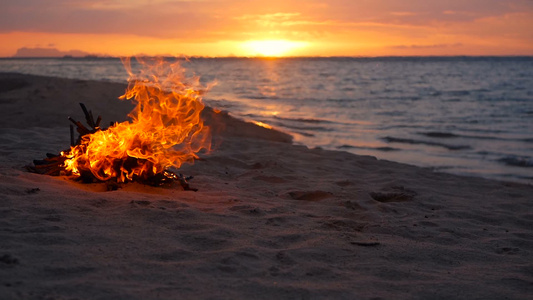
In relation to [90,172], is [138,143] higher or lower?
higher

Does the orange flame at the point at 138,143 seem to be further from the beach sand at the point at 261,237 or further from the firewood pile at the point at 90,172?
the beach sand at the point at 261,237

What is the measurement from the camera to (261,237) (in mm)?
4211

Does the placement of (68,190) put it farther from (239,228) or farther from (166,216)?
(239,228)

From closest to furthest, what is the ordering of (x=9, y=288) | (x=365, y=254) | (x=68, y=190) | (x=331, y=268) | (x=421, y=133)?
(x=9, y=288), (x=331, y=268), (x=365, y=254), (x=68, y=190), (x=421, y=133)

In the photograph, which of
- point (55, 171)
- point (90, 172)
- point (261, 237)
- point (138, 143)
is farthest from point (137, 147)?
point (261, 237)

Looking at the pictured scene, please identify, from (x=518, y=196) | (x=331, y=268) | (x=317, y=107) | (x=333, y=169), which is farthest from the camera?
(x=317, y=107)

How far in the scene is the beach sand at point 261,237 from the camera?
125 inches

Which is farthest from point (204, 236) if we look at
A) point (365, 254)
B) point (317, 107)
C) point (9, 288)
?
point (317, 107)

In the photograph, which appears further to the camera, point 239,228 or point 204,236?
point 239,228

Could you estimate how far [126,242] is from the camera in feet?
12.2

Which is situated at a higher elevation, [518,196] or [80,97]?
[80,97]

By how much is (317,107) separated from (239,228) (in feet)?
60.4

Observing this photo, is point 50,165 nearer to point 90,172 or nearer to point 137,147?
point 90,172

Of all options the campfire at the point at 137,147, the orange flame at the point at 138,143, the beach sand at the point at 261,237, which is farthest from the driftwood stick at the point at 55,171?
the beach sand at the point at 261,237
